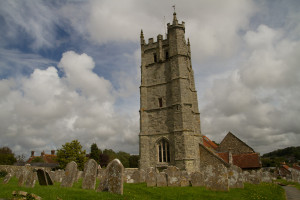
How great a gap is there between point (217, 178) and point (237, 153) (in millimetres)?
19036

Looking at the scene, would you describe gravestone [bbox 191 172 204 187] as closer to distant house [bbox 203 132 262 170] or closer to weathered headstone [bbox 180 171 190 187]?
weathered headstone [bbox 180 171 190 187]

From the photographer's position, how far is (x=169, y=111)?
2158 centimetres

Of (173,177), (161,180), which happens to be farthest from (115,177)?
(173,177)

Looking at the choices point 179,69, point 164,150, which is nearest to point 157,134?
point 164,150

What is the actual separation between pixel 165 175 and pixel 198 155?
954 centimetres

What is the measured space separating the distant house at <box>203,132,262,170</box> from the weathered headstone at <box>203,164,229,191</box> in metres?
12.1

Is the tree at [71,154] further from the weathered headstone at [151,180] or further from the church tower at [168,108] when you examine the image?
the weathered headstone at [151,180]

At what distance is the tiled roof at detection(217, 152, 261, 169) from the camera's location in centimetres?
2315

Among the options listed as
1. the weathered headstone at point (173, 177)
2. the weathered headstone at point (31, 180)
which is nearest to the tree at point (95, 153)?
the weathered headstone at point (173, 177)

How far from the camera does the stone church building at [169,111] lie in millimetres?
19766

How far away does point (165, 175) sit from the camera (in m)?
12.0

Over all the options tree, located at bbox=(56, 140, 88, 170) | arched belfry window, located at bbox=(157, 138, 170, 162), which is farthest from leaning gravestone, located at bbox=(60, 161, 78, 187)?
tree, located at bbox=(56, 140, 88, 170)

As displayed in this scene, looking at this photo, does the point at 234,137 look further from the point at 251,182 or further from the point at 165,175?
the point at 165,175

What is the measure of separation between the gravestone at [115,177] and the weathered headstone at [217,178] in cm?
481
